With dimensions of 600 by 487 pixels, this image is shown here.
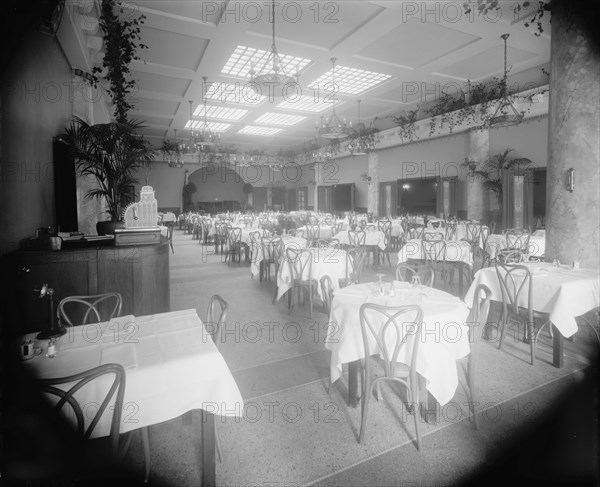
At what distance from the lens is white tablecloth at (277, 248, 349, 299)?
191 inches

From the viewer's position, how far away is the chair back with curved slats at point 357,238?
7617 millimetres

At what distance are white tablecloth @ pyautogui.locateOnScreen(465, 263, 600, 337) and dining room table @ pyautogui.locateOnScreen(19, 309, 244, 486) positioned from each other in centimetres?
285

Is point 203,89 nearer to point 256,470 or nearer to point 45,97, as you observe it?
point 45,97

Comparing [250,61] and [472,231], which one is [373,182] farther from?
[250,61]

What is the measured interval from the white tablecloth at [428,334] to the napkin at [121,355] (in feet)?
4.33

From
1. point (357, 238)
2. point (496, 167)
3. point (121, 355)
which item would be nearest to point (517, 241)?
point (357, 238)

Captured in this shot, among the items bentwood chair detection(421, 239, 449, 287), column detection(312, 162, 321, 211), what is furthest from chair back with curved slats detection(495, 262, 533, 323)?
column detection(312, 162, 321, 211)

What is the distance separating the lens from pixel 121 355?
180cm

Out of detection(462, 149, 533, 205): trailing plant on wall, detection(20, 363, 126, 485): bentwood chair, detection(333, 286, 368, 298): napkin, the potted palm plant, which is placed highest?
detection(462, 149, 533, 205): trailing plant on wall

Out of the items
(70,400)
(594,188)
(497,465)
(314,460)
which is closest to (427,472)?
(497,465)

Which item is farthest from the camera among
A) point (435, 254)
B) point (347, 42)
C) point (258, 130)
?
point (258, 130)

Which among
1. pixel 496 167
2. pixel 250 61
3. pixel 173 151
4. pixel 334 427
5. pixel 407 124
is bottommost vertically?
pixel 334 427

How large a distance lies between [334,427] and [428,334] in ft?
2.79

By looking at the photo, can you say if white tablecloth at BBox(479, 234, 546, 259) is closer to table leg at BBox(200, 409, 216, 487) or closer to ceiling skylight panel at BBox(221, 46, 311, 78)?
ceiling skylight panel at BBox(221, 46, 311, 78)
